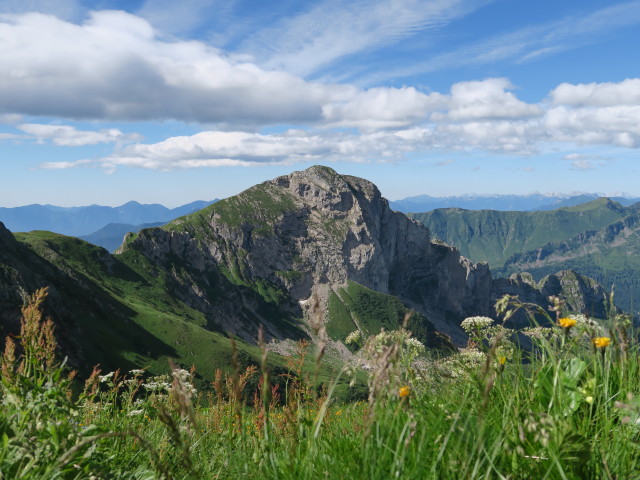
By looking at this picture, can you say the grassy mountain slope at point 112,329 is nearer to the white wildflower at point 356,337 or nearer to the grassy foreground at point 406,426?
the white wildflower at point 356,337

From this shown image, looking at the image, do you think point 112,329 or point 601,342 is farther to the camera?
point 112,329

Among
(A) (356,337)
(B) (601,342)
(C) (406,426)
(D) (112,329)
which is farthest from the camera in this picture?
(D) (112,329)

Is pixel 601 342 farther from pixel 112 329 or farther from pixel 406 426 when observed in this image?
pixel 112 329

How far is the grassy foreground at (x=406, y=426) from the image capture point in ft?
8.57

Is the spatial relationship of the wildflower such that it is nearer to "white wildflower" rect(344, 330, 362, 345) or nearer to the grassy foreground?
the grassy foreground

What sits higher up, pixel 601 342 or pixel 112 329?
pixel 601 342

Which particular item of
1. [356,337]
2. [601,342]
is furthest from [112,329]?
[601,342]

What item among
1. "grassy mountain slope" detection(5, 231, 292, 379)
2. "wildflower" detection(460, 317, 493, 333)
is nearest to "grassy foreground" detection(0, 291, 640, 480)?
"wildflower" detection(460, 317, 493, 333)

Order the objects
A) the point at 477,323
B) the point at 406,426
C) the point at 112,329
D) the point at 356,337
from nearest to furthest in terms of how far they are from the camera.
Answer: the point at 406,426 < the point at 477,323 < the point at 356,337 < the point at 112,329

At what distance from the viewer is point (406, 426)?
264cm

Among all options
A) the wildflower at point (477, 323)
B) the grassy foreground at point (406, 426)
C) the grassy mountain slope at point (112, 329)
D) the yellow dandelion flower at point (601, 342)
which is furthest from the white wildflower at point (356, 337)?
the grassy mountain slope at point (112, 329)

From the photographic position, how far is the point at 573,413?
3.58 meters

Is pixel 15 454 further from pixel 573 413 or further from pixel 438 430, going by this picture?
pixel 573 413

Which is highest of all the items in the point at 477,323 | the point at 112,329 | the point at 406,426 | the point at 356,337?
the point at 406,426
